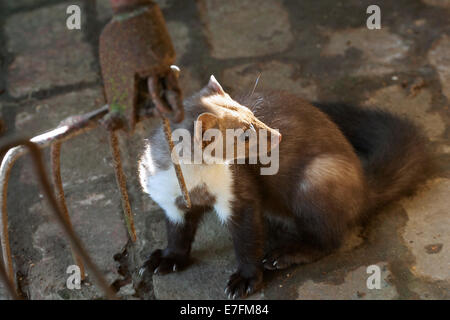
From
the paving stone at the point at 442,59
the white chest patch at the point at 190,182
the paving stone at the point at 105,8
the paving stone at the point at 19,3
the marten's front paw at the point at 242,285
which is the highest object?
the paving stone at the point at 19,3

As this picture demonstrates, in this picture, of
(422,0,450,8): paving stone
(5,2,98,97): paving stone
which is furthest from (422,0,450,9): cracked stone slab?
(5,2,98,97): paving stone

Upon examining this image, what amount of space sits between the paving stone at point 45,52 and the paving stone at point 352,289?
1658 mm

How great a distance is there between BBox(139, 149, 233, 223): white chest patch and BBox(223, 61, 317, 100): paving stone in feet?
3.20

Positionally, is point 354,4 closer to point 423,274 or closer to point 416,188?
point 416,188

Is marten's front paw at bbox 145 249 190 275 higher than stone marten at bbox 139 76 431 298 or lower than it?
lower

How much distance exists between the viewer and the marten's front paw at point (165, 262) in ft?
6.83

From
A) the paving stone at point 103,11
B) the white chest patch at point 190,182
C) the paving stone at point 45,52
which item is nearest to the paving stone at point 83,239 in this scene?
the white chest patch at point 190,182

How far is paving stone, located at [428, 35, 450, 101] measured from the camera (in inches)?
107

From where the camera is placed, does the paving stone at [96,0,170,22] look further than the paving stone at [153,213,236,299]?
Yes

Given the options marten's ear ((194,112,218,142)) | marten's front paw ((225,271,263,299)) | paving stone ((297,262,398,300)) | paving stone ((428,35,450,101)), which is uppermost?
marten's ear ((194,112,218,142))

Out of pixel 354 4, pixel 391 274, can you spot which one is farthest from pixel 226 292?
pixel 354 4

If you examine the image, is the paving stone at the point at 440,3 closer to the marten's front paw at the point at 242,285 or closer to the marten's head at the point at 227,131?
the marten's head at the point at 227,131

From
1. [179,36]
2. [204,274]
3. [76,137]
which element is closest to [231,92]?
[179,36]

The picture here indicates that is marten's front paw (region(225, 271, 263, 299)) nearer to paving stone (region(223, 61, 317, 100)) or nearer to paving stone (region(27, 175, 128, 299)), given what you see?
paving stone (region(27, 175, 128, 299))
